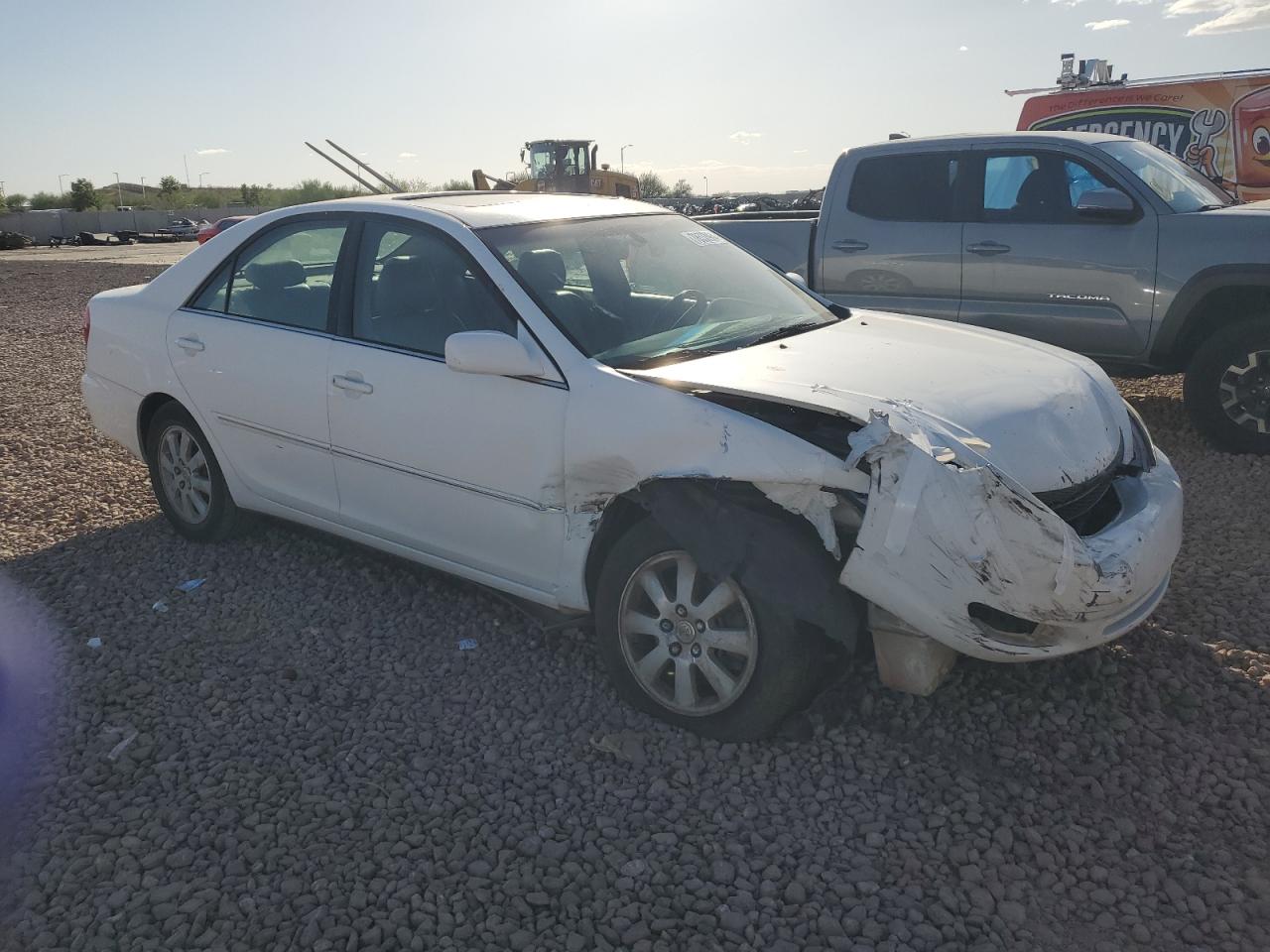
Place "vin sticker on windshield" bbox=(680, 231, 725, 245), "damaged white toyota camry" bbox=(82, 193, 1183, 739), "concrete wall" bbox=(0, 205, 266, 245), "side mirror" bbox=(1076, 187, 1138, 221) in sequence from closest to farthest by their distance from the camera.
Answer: "damaged white toyota camry" bbox=(82, 193, 1183, 739) < "vin sticker on windshield" bbox=(680, 231, 725, 245) < "side mirror" bbox=(1076, 187, 1138, 221) < "concrete wall" bbox=(0, 205, 266, 245)

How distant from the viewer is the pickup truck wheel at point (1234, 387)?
6.13m

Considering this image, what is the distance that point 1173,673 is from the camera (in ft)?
12.2

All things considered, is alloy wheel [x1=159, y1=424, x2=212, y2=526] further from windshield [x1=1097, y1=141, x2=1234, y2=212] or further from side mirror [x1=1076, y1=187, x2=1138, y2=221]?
windshield [x1=1097, y1=141, x2=1234, y2=212]

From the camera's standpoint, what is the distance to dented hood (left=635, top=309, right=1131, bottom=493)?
3148mm

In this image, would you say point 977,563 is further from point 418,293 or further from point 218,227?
point 218,227

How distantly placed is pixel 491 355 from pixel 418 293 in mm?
782

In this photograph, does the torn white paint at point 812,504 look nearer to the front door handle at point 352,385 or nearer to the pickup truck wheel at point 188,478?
the front door handle at point 352,385

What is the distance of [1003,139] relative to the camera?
706 cm

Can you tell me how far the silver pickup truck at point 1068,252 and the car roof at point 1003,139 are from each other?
0.01 m

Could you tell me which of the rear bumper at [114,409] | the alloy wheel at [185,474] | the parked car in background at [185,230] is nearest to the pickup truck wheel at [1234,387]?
the alloy wheel at [185,474]

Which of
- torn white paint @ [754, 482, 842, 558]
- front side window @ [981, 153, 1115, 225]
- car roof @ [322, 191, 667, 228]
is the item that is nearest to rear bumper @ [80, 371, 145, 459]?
car roof @ [322, 191, 667, 228]

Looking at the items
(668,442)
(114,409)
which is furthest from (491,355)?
(114,409)

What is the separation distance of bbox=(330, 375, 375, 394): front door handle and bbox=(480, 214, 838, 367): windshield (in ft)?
2.44

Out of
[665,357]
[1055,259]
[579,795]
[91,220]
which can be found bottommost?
[579,795]
